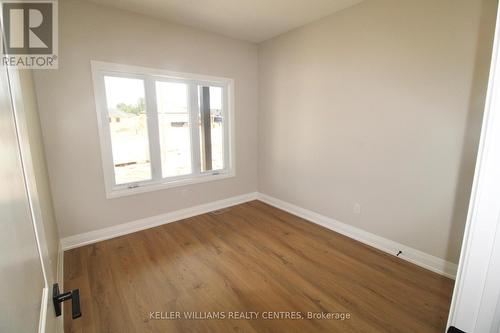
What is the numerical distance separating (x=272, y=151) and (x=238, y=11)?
2.06 metres

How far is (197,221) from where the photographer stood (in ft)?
10.8

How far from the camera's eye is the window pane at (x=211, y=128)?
3.53 meters

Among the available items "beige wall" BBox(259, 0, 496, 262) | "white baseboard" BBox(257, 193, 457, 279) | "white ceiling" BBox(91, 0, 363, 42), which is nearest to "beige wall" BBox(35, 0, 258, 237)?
"white ceiling" BBox(91, 0, 363, 42)

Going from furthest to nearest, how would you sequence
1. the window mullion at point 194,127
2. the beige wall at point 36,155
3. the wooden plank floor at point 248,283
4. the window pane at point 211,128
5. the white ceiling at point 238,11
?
the window pane at point 211,128 → the window mullion at point 194,127 → the white ceiling at point 238,11 → the wooden plank floor at point 248,283 → the beige wall at point 36,155

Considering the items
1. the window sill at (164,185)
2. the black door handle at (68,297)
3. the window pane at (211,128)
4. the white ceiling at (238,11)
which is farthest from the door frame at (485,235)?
the window pane at (211,128)

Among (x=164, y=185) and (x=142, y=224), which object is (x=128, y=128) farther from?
(x=142, y=224)

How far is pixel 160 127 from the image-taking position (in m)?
3.12

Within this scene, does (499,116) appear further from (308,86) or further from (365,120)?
(308,86)

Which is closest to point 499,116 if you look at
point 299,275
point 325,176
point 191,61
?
point 299,275

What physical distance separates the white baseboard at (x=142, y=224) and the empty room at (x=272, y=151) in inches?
0.8

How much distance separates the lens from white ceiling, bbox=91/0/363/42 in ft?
8.23

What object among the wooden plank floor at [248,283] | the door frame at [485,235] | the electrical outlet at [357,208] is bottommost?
the wooden plank floor at [248,283]

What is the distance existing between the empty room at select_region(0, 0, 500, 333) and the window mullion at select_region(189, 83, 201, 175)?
0.02 metres

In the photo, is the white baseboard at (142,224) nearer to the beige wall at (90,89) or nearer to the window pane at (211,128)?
the beige wall at (90,89)
